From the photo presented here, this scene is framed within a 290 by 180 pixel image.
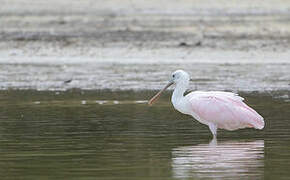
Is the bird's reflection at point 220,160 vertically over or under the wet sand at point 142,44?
over

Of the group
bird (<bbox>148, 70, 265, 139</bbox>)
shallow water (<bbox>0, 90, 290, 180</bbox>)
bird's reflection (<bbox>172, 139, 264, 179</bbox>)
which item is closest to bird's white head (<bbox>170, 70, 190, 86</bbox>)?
bird (<bbox>148, 70, 265, 139</bbox>)

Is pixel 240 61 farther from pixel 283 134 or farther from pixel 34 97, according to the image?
pixel 283 134

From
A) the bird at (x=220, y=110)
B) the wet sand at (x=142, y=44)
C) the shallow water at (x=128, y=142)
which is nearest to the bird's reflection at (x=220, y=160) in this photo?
the shallow water at (x=128, y=142)

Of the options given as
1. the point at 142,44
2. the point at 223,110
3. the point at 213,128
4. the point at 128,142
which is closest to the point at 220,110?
the point at 223,110

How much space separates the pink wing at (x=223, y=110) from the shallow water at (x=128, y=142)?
0.19 metres

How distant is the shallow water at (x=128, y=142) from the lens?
9273 millimetres

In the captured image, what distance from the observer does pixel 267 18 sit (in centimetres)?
3162

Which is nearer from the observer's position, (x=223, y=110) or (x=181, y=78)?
(x=223, y=110)

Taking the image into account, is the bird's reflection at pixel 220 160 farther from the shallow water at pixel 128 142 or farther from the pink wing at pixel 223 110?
the pink wing at pixel 223 110

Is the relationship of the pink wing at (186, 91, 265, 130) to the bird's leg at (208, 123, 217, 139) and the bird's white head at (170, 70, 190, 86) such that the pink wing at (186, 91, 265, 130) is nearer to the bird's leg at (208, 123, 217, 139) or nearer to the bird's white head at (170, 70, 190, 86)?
the bird's leg at (208, 123, 217, 139)

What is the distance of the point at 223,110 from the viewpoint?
477 inches

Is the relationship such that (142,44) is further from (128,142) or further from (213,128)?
(128,142)

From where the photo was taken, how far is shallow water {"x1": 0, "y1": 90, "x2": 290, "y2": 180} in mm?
9273

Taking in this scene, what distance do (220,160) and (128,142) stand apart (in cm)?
158
